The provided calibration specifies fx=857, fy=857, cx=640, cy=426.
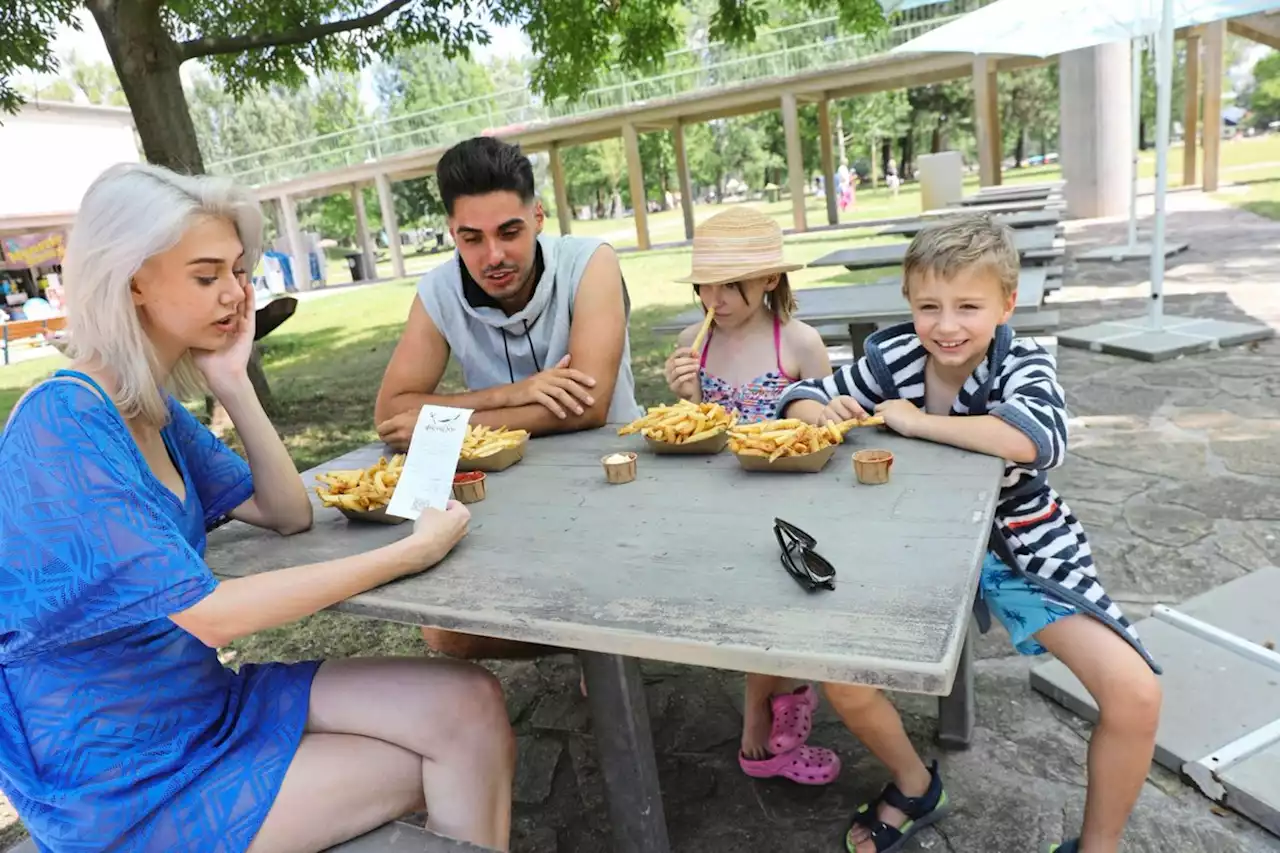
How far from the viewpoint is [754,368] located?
2621 mm

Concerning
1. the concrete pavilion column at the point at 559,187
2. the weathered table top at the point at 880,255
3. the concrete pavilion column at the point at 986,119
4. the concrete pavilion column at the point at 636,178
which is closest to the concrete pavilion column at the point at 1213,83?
the concrete pavilion column at the point at 986,119

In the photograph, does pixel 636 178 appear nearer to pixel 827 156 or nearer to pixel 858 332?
pixel 827 156

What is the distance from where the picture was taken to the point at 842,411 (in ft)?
6.66

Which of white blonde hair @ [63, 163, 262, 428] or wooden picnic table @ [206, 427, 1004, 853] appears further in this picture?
white blonde hair @ [63, 163, 262, 428]

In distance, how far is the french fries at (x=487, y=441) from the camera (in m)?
2.12

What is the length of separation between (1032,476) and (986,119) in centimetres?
1928

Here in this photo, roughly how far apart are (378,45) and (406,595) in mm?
7058

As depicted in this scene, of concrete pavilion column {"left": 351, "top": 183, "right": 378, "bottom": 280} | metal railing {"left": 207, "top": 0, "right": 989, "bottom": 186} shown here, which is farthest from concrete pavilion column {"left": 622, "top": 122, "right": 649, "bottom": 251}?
concrete pavilion column {"left": 351, "top": 183, "right": 378, "bottom": 280}

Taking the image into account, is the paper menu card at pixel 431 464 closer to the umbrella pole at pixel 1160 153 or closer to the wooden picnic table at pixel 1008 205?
the umbrella pole at pixel 1160 153

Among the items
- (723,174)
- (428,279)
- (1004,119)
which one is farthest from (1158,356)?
(723,174)

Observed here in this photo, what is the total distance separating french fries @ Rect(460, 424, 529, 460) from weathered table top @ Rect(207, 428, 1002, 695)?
7 cm

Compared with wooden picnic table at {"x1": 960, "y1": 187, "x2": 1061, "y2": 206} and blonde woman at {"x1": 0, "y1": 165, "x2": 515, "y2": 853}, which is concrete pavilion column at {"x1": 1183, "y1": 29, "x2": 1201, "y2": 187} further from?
blonde woman at {"x1": 0, "y1": 165, "x2": 515, "y2": 853}

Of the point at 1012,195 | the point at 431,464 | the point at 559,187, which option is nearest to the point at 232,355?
the point at 431,464

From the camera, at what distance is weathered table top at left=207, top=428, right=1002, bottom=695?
1161mm
